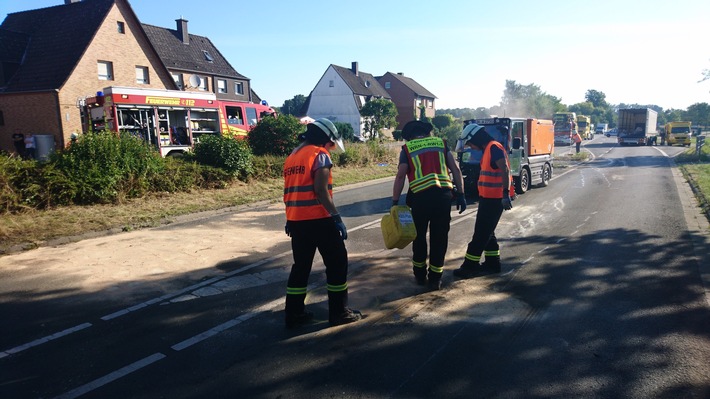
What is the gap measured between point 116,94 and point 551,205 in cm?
1293

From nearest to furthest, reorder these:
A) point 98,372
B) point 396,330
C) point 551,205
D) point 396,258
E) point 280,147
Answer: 1. point 98,372
2. point 396,330
3. point 396,258
4. point 551,205
5. point 280,147

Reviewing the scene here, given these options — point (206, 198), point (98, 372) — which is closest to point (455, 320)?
point (98, 372)

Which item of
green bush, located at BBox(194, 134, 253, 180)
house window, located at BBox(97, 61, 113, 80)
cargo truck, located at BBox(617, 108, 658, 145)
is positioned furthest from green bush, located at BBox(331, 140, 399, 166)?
cargo truck, located at BBox(617, 108, 658, 145)

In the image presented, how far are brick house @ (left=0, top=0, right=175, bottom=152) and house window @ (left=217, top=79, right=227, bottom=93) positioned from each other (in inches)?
464

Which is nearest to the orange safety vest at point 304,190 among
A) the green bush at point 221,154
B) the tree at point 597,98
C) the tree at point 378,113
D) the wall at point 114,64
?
the green bush at point 221,154

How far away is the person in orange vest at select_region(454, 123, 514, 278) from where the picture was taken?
6012 millimetres

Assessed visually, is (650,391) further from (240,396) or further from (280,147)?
(280,147)

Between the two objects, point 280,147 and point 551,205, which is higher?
point 280,147

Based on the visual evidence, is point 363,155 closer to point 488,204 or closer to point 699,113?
point 488,204

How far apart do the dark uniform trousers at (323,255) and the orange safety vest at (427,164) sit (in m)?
1.46

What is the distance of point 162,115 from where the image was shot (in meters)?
15.1

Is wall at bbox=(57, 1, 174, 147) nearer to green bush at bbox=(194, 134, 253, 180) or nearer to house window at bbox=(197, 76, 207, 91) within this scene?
house window at bbox=(197, 76, 207, 91)

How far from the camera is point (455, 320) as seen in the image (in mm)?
4605

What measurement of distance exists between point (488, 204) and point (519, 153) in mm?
8079
